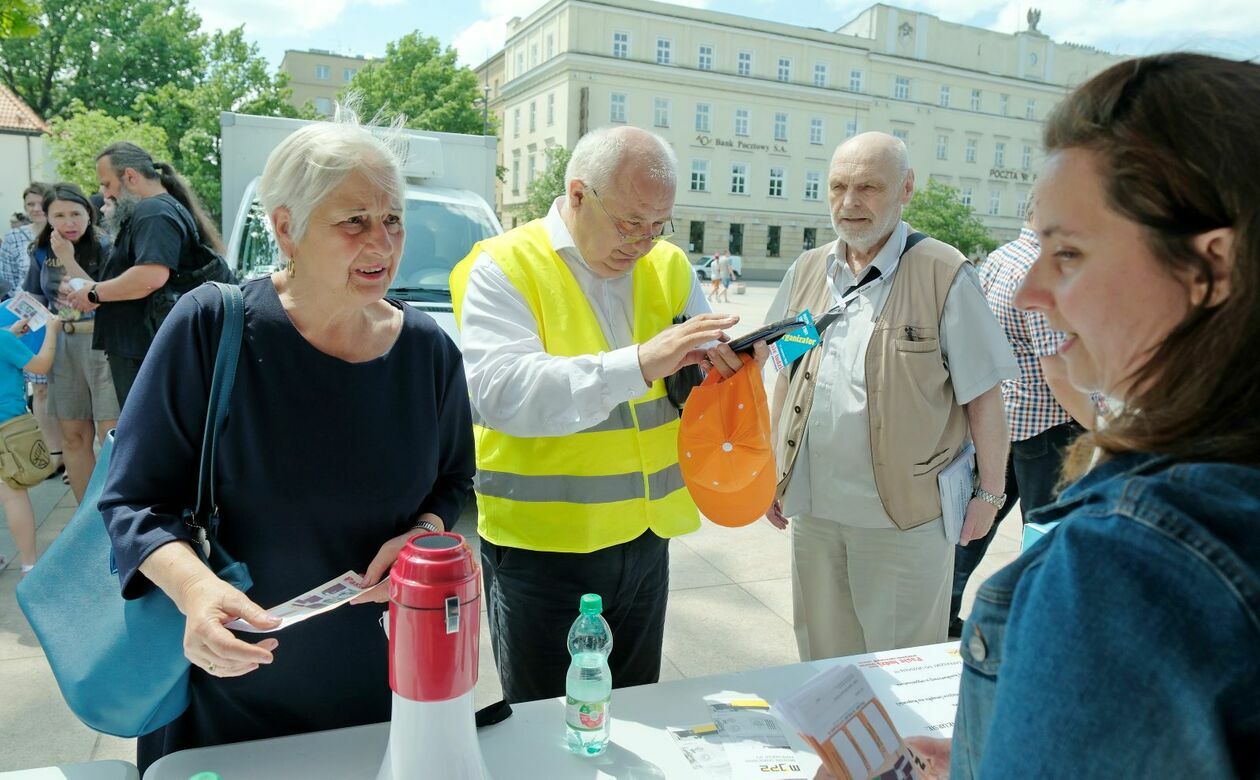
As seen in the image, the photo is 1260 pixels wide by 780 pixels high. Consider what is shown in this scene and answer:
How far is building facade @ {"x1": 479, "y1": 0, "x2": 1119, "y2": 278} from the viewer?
157 feet

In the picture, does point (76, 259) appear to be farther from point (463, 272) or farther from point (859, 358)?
point (859, 358)

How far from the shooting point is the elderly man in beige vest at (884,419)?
2588 mm

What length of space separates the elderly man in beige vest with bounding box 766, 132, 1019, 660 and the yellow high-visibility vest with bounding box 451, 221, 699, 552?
2.08ft

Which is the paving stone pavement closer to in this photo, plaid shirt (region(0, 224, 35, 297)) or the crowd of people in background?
the crowd of people in background

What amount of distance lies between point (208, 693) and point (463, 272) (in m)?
1.21

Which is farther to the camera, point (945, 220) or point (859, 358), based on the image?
point (945, 220)

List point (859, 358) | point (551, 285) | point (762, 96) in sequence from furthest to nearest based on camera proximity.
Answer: point (762, 96), point (859, 358), point (551, 285)

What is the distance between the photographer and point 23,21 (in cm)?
532

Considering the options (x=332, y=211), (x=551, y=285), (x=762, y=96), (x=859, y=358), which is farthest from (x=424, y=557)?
(x=762, y=96)

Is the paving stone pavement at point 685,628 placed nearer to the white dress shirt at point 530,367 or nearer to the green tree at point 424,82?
the white dress shirt at point 530,367

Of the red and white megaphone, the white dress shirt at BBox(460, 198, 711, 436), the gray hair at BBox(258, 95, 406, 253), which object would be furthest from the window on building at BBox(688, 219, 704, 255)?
the red and white megaphone

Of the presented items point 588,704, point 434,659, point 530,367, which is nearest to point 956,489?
point 530,367

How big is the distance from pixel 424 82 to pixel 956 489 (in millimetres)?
39235

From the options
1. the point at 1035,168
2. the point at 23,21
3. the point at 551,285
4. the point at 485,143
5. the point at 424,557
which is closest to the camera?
the point at 1035,168
